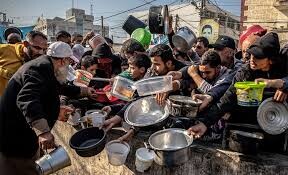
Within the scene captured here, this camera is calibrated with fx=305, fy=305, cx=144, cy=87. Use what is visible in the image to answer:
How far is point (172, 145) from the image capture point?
301cm

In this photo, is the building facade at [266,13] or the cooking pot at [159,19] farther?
the building facade at [266,13]

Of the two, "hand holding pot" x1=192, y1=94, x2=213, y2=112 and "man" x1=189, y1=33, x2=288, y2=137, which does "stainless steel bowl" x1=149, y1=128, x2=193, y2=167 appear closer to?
"man" x1=189, y1=33, x2=288, y2=137

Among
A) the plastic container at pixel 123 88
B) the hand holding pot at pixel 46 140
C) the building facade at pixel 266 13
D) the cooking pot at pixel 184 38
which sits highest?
the building facade at pixel 266 13

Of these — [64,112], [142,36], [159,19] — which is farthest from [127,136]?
[142,36]

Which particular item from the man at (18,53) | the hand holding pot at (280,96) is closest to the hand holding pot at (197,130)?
the hand holding pot at (280,96)

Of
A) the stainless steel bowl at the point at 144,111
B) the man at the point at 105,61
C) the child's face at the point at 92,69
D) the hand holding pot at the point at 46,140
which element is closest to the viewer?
the hand holding pot at the point at 46,140

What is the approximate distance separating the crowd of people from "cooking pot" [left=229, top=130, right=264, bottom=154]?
218 millimetres

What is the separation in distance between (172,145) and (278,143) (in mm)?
1014

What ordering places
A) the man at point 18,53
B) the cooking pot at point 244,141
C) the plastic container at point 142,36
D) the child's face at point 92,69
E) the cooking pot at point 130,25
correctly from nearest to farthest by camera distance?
1. the cooking pot at point 244,141
2. the man at point 18,53
3. the child's face at point 92,69
4. the plastic container at point 142,36
5. the cooking pot at point 130,25

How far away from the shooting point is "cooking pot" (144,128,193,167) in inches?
107

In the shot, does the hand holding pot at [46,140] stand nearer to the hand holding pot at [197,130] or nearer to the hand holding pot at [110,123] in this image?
the hand holding pot at [110,123]

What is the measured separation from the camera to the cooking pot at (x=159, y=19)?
4566 mm

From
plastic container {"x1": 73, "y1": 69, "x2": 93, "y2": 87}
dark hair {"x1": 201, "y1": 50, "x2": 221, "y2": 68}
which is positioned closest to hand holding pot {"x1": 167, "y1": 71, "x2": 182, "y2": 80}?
dark hair {"x1": 201, "y1": 50, "x2": 221, "y2": 68}

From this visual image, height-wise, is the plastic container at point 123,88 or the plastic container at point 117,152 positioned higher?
the plastic container at point 123,88
